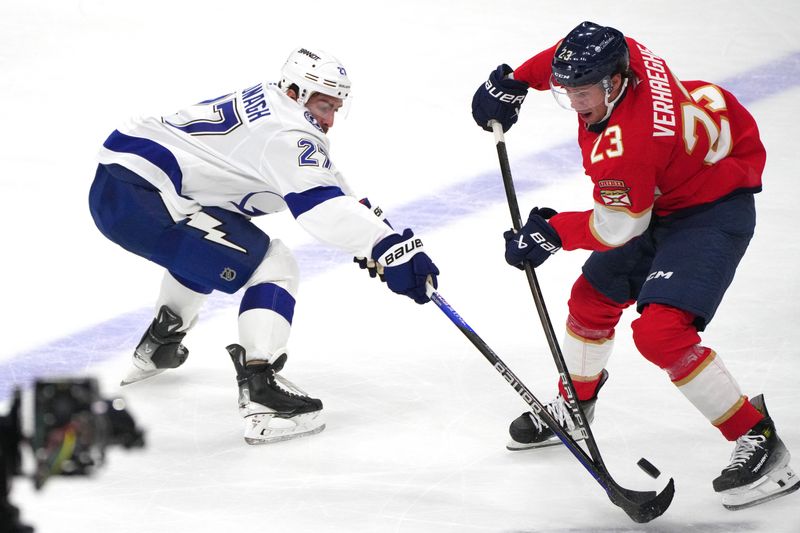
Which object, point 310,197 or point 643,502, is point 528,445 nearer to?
point 643,502

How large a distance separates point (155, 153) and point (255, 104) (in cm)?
36

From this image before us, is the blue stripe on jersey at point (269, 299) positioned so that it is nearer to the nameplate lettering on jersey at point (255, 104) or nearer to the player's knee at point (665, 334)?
the nameplate lettering on jersey at point (255, 104)

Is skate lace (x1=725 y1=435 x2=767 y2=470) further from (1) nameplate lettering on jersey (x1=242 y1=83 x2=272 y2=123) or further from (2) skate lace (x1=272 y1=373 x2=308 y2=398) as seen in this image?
(1) nameplate lettering on jersey (x1=242 y1=83 x2=272 y2=123)

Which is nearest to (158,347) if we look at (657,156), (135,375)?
(135,375)

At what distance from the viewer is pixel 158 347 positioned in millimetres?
3686

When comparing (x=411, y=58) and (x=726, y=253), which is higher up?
(x=726, y=253)

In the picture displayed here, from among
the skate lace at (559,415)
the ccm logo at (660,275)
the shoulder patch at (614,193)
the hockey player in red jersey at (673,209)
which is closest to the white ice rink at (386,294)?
the skate lace at (559,415)

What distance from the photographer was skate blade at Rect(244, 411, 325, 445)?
3.34 m

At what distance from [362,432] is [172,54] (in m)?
3.68

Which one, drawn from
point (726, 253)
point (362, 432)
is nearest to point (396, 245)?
point (362, 432)

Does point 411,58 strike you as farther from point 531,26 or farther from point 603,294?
point 603,294

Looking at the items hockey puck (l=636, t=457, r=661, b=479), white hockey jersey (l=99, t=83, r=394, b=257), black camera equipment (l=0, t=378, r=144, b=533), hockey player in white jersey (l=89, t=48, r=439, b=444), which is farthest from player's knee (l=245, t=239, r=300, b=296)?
black camera equipment (l=0, t=378, r=144, b=533)

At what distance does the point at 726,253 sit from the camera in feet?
9.73

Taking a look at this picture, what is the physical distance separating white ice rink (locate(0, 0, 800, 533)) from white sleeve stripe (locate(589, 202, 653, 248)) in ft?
2.35
